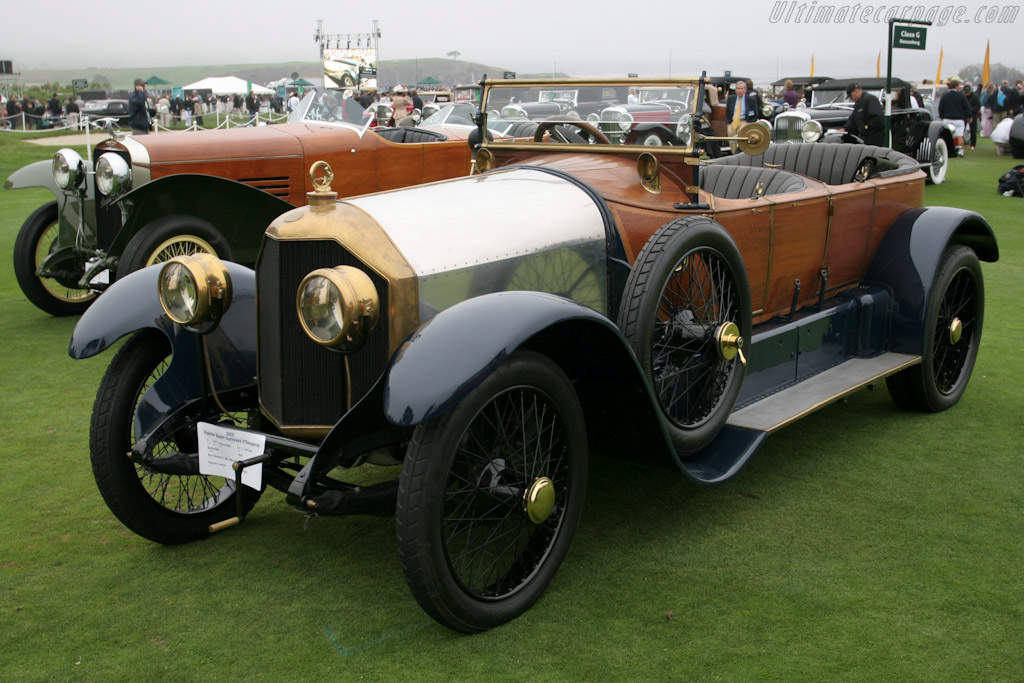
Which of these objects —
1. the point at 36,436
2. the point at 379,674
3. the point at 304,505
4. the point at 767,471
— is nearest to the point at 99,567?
the point at 304,505

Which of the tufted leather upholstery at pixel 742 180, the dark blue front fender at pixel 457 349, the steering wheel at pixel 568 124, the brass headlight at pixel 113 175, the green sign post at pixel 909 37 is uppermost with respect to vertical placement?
the green sign post at pixel 909 37

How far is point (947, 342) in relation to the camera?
4855mm

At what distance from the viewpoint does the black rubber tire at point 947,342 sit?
15.1ft

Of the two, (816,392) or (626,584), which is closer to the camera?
(626,584)

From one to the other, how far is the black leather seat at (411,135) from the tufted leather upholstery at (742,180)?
426cm

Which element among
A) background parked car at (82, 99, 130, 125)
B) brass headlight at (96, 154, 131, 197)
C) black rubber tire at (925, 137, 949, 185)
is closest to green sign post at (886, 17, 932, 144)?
black rubber tire at (925, 137, 949, 185)

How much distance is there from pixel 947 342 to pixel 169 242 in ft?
15.7

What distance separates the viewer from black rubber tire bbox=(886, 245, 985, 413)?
181 inches

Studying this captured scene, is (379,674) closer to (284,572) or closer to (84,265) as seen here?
(284,572)

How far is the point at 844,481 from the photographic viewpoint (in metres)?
3.94

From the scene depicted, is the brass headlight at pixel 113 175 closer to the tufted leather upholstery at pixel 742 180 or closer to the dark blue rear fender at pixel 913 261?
the tufted leather upholstery at pixel 742 180

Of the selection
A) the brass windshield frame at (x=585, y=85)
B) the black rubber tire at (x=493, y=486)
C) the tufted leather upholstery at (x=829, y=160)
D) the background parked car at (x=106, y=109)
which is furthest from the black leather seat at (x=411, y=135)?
the background parked car at (x=106, y=109)

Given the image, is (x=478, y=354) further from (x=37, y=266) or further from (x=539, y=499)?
(x=37, y=266)

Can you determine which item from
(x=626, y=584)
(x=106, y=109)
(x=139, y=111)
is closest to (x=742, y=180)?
(x=626, y=584)
